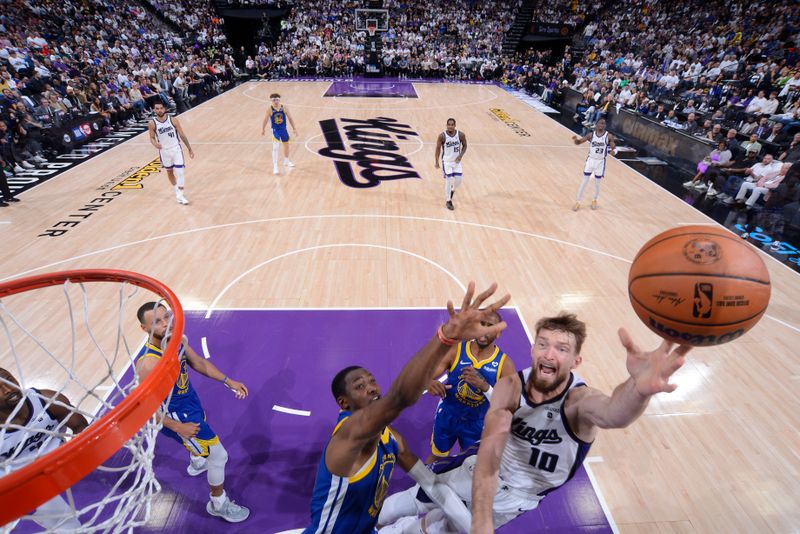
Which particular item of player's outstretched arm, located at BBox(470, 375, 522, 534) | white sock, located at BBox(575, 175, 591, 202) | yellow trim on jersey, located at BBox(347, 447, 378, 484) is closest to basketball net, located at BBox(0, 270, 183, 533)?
yellow trim on jersey, located at BBox(347, 447, 378, 484)

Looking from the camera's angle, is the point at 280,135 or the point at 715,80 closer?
the point at 280,135

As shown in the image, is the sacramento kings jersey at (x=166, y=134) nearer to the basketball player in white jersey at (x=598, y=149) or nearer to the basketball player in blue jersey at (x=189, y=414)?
the basketball player in blue jersey at (x=189, y=414)

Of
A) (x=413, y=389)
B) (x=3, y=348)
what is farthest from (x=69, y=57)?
(x=413, y=389)

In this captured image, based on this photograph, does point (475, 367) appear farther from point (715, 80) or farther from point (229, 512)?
point (715, 80)

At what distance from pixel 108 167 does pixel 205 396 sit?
8391 millimetres

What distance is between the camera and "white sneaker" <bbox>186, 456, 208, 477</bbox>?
138 inches

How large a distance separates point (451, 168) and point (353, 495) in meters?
6.65

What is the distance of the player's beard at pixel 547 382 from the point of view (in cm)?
220

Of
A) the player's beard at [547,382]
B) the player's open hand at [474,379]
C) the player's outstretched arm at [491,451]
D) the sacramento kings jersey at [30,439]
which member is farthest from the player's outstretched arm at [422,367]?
the sacramento kings jersey at [30,439]

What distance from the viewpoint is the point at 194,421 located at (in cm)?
302

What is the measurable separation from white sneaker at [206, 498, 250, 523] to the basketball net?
44 centimetres

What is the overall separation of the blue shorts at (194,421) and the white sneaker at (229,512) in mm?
460

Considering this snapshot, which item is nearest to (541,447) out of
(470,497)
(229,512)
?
(470,497)

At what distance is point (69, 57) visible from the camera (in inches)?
651
